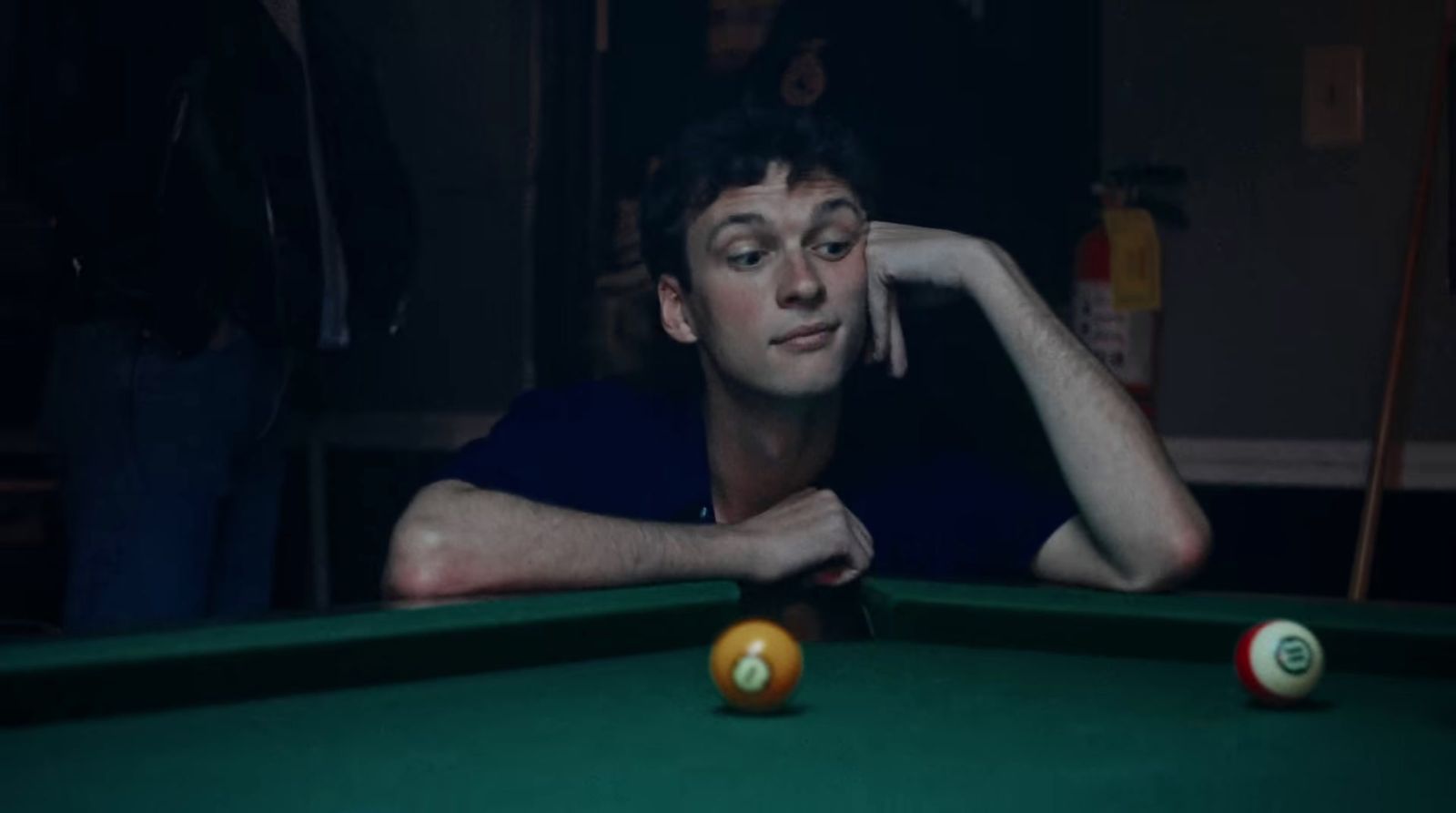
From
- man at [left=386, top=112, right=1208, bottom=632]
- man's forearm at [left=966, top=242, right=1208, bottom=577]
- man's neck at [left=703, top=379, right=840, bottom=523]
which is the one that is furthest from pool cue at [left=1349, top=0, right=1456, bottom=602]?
man's neck at [left=703, top=379, right=840, bottom=523]

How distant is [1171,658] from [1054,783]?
1.95ft

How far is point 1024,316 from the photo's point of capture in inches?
98.4

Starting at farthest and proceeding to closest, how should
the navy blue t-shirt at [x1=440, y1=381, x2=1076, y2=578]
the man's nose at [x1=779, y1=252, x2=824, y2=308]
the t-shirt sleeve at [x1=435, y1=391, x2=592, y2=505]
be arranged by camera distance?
the man's nose at [x1=779, y1=252, x2=824, y2=308]
the navy blue t-shirt at [x1=440, y1=381, x2=1076, y2=578]
the t-shirt sleeve at [x1=435, y1=391, x2=592, y2=505]

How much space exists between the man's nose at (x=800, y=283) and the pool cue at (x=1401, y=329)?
1265 mm

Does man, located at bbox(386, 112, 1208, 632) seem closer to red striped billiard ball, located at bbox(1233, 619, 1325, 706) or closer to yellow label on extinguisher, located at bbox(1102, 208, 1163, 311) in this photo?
yellow label on extinguisher, located at bbox(1102, 208, 1163, 311)

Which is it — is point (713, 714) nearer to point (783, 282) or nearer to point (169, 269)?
point (783, 282)

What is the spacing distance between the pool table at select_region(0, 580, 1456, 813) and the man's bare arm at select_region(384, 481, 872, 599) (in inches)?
14.0

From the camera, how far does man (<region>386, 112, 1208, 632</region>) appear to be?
2.24m

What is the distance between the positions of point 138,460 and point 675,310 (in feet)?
3.05

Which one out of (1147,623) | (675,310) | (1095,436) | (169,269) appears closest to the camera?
(1147,623)

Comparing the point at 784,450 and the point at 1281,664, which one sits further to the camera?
the point at 784,450

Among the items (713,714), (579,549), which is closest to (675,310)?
(579,549)

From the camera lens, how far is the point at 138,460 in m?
2.82

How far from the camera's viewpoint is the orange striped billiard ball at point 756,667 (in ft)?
4.50
